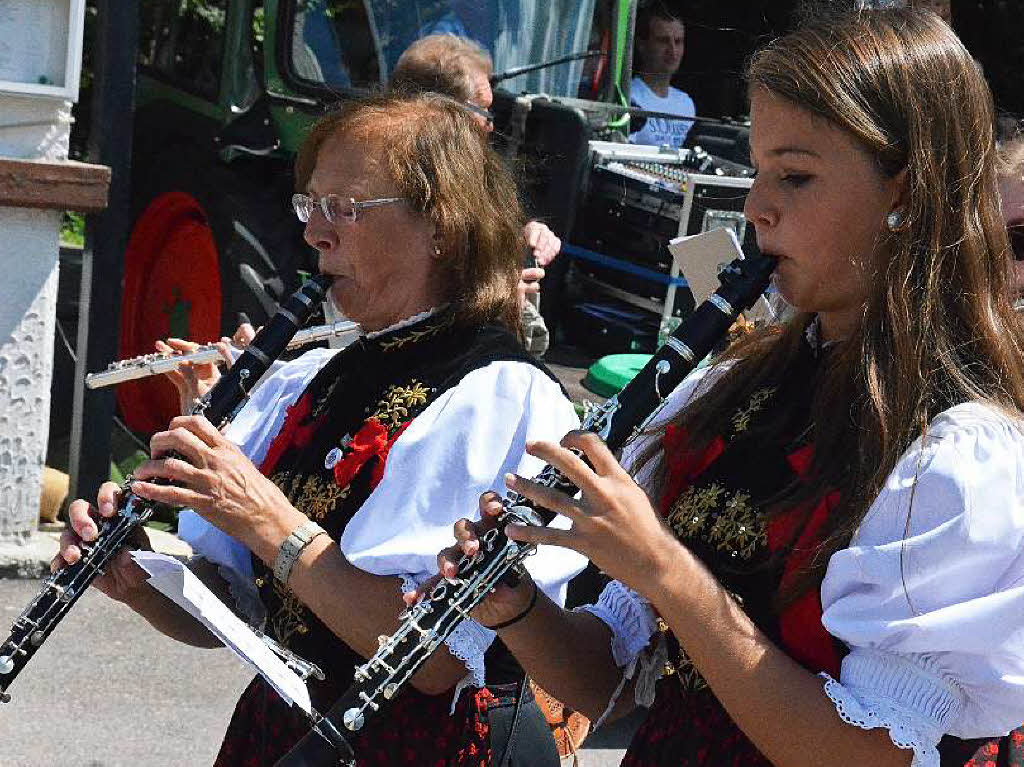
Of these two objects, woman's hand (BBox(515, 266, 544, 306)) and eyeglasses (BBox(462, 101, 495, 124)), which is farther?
eyeglasses (BBox(462, 101, 495, 124))

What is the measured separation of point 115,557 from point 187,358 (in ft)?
1.65

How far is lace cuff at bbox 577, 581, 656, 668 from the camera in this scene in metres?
1.66

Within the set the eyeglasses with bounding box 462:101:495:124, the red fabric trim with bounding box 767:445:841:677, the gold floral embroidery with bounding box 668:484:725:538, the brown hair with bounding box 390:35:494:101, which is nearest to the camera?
the red fabric trim with bounding box 767:445:841:677

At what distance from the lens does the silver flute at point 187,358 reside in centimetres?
244

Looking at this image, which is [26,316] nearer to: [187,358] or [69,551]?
[187,358]

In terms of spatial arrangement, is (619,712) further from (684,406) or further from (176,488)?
(176,488)

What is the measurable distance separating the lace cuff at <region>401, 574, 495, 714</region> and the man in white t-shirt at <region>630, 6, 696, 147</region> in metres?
5.15

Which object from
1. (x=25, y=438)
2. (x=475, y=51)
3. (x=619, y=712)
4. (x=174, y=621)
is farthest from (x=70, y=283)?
(x=619, y=712)

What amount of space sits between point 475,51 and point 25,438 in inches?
67.4

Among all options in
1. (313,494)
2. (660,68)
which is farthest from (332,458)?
(660,68)

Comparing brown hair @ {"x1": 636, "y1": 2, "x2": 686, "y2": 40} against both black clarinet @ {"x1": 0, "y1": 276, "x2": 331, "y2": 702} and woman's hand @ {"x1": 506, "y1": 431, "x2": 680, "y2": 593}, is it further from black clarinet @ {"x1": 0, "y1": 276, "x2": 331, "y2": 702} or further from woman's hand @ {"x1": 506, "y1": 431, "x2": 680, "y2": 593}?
woman's hand @ {"x1": 506, "y1": 431, "x2": 680, "y2": 593}

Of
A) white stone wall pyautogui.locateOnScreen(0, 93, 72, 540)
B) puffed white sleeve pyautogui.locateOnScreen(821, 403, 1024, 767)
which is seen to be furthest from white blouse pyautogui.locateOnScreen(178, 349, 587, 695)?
white stone wall pyautogui.locateOnScreen(0, 93, 72, 540)

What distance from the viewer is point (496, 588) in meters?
1.56

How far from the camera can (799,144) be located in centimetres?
145
